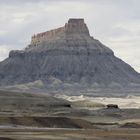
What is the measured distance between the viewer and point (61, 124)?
13275 centimetres

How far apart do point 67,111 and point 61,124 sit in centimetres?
4839

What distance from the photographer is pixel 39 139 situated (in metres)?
86.8

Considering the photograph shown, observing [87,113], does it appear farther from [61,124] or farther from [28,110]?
[61,124]

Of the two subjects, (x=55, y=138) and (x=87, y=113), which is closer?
(x=55, y=138)

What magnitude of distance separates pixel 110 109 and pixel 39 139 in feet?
340

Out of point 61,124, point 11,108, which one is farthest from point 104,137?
point 11,108

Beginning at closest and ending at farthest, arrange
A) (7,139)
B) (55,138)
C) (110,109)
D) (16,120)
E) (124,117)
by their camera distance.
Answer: (7,139) → (55,138) → (16,120) → (124,117) → (110,109)

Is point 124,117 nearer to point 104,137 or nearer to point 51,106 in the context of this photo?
point 51,106

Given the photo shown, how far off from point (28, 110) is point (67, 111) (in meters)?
9.78

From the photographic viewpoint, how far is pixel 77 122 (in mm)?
135250

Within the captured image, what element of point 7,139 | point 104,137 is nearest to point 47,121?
point 104,137

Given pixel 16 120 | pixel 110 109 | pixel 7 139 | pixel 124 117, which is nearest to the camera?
pixel 7 139

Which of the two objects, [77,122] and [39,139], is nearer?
[39,139]

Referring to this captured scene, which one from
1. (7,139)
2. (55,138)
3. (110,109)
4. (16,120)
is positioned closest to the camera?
(7,139)
